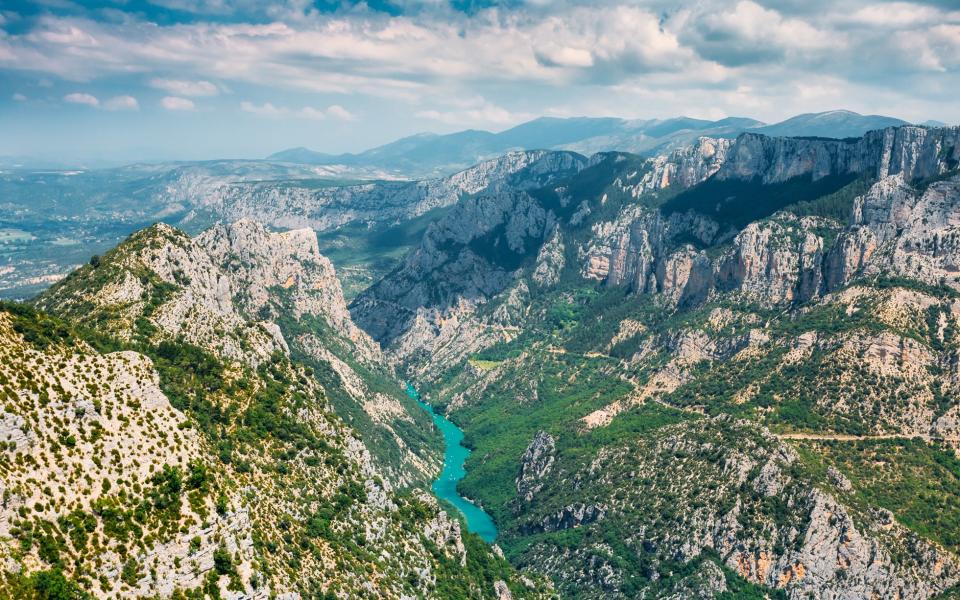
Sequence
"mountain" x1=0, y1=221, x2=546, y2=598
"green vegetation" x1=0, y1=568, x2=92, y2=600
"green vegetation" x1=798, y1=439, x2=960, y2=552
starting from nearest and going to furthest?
"green vegetation" x1=0, y1=568, x2=92, y2=600 < "mountain" x1=0, y1=221, x2=546, y2=598 < "green vegetation" x1=798, y1=439, x2=960, y2=552

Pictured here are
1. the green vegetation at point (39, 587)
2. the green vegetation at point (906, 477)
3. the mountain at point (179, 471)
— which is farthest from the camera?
the green vegetation at point (906, 477)

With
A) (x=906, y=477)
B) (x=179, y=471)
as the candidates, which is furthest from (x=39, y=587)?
(x=906, y=477)

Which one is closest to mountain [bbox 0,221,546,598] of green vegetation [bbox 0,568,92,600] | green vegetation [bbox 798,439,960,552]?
green vegetation [bbox 0,568,92,600]

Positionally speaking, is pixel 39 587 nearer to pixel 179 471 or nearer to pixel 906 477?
pixel 179 471

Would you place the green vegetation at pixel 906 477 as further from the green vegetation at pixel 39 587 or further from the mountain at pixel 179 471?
the green vegetation at pixel 39 587

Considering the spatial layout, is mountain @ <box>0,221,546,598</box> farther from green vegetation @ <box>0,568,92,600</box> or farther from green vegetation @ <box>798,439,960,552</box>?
green vegetation @ <box>798,439,960,552</box>

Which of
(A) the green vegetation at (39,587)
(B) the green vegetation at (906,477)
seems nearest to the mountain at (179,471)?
(A) the green vegetation at (39,587)

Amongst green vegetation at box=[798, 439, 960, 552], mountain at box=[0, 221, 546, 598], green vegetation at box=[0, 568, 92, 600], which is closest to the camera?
green vegetation at box=[0, 568, 92, 600]

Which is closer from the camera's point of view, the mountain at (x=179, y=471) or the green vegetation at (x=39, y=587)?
the green vegetation at (x=39, y=587)

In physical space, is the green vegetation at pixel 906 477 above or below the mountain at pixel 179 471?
below
